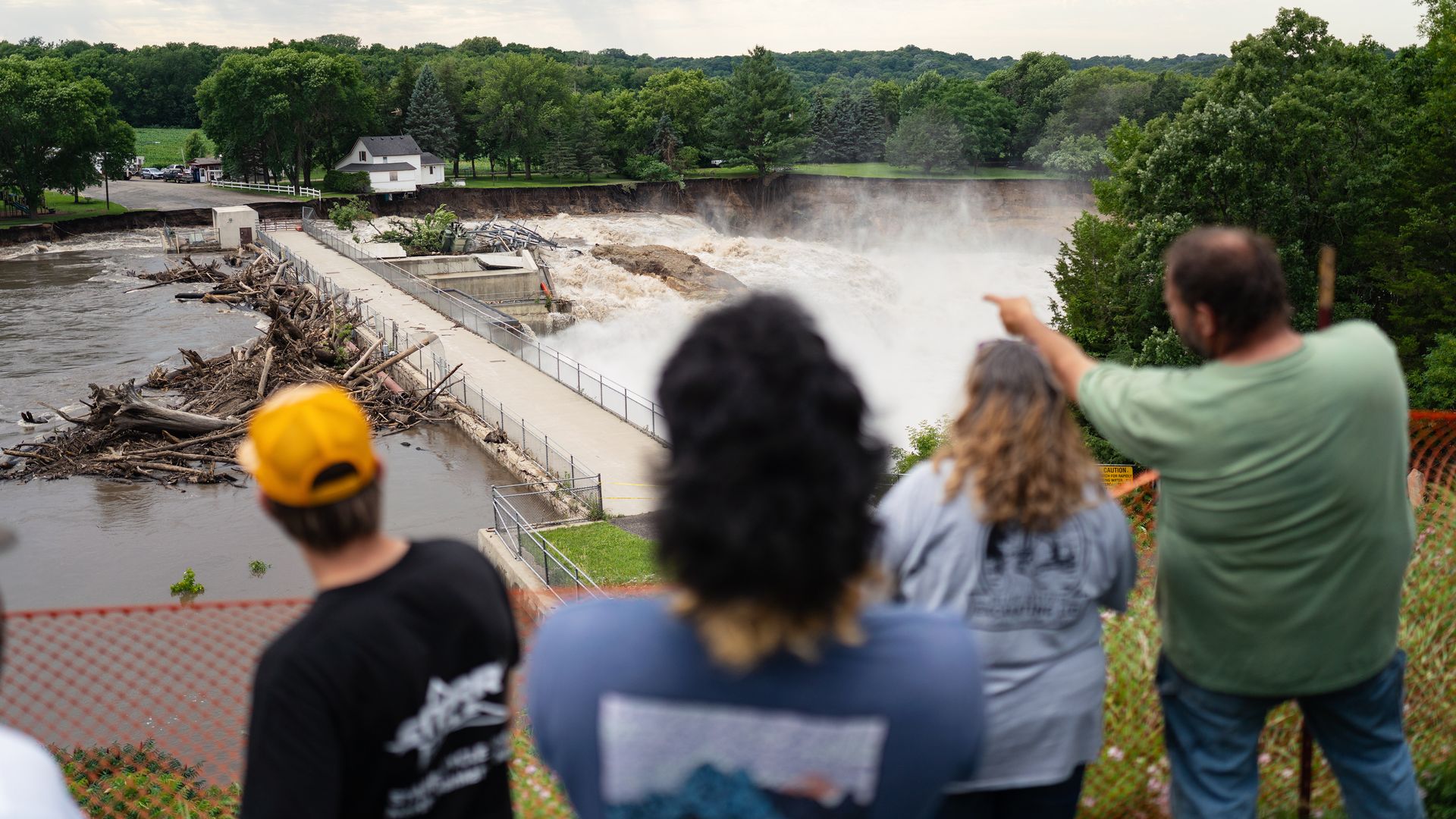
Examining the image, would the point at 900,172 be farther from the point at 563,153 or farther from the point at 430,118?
the point at 430,118

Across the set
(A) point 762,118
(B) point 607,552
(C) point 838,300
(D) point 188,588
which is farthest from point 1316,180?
(A) point 762,118

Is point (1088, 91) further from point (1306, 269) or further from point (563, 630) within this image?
point (563, 630)

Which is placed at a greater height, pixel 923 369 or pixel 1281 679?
pixel 1281 679

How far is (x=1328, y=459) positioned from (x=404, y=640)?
2.12 m

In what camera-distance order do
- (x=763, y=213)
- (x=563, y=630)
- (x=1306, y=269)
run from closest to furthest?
1. (x=563, y=630)
2. (x=1306, y=269)
3. (x=763, y=213)

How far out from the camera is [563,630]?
1709 mm

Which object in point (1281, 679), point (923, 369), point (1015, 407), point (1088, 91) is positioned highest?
point (1088, 91)

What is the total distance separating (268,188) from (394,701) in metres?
79.2

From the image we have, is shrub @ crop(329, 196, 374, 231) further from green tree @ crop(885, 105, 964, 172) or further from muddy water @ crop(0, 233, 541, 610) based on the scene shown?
green tree @ crop(885, 105, 964, 172)

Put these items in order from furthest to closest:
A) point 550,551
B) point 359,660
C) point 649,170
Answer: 1. point 649,170
2. point 550,551
3. point 359,660

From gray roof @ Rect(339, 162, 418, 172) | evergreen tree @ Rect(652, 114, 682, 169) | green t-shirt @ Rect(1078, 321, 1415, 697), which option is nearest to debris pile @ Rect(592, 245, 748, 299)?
gray roof @ Rect(339, 162, 418, 172)

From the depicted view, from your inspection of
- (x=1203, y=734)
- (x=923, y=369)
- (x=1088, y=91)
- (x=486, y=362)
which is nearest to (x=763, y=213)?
(x=1088, y=91)

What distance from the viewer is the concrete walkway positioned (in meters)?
19.4

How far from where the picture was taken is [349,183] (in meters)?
72.8
